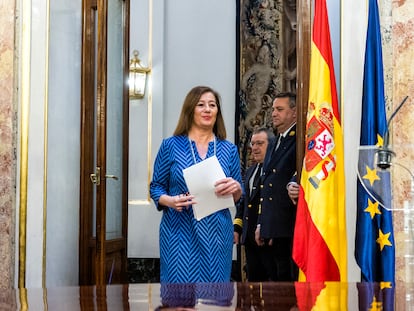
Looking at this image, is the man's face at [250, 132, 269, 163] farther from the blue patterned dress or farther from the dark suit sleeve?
the blue patterned dress

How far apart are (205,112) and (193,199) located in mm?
524

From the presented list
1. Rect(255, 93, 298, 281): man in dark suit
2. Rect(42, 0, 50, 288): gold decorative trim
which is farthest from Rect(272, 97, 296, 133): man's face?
Rect(42, 0, 50, 288): gold decorative trim

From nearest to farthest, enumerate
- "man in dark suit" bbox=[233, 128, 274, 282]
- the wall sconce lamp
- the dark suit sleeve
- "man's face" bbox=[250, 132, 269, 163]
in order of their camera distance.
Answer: "man in dark suit" bbox=[233, 128, 274, 282], the dark suit sleeve, "man's face" bbox=[250, 132, 269, 163], the wall sconce lamp

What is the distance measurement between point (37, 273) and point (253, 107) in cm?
320

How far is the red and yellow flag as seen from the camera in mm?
3309

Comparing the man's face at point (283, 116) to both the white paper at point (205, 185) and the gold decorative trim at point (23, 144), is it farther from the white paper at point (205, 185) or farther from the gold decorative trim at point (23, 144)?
the gold decorative trim at point (23, 144)

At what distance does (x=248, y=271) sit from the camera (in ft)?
18.2

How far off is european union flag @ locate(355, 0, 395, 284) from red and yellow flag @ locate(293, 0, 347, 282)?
5.0 inches

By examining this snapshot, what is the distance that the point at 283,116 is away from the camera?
17.8ft

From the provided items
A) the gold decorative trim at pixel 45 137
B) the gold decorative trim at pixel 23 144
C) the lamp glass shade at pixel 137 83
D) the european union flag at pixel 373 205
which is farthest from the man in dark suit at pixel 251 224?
the european union flag at pixel 373 205

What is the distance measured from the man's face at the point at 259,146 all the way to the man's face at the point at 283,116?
0.63 meters

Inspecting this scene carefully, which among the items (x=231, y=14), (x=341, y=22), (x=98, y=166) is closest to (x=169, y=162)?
(x=98, y=166)

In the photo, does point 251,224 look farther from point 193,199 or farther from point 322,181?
point 322,181

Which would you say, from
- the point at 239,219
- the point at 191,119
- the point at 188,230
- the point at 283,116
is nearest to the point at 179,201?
the point at 188,230
